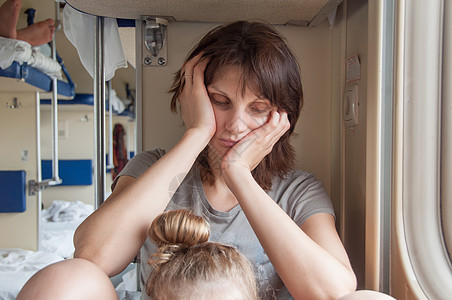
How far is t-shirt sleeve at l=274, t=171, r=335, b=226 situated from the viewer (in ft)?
2.83

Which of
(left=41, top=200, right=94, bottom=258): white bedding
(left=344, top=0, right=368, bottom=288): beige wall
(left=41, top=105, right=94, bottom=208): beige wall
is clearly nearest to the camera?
(left=344, top=0, right=368, bottom=288): beige wall

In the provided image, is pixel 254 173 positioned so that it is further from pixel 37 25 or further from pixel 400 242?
pixel 37 25

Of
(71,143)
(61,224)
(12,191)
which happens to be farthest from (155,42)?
(71,143)

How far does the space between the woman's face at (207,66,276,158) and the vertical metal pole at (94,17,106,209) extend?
17.7 inches

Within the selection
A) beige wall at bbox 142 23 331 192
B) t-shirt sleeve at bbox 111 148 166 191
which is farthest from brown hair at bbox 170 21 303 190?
beige wall at bbox 142 23 331 192

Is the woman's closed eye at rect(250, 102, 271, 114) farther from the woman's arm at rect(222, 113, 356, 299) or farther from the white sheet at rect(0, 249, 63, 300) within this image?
the white sheet at rect(0, 249, 63, 300)

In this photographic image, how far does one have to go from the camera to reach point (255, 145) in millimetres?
828

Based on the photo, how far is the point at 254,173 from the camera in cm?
92

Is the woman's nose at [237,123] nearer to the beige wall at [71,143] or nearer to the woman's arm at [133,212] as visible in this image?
the woman's arm at [133,212]

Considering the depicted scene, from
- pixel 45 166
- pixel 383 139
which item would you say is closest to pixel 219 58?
pixel 383 139

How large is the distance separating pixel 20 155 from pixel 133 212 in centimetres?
236

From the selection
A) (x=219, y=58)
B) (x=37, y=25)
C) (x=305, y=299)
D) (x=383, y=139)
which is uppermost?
(x=37, y=25)

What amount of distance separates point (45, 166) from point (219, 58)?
11.6ft

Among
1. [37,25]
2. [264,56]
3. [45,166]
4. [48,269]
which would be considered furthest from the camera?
[45,166]
